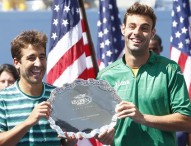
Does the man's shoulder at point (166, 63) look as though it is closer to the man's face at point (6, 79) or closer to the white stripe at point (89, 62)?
the white stripe at point (89, 62)

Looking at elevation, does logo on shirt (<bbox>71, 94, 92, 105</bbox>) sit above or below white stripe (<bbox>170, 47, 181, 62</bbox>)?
above

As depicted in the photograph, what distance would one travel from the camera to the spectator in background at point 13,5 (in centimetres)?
1414

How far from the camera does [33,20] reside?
41.9 feet

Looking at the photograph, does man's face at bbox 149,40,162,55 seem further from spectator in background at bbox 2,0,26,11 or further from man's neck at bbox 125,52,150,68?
spectator in background at bbox 2,0,26,11

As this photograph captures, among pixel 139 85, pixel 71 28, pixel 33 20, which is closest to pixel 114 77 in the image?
pixel 139 85

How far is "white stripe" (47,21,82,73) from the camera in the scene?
22.7 ft

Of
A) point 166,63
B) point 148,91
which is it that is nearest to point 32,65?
point 148,91

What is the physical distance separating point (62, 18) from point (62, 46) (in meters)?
0.25

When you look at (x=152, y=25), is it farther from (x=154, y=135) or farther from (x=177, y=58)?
(x=177, y=58)

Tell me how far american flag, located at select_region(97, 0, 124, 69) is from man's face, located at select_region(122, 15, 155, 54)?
3.39 metres

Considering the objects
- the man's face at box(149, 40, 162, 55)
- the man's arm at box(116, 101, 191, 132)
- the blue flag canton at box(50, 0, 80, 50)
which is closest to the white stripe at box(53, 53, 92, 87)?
the blue flag canton at box(50, 0, 80, 50)

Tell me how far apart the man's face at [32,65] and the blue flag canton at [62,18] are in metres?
1.85

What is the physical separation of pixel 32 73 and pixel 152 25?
0.89 m

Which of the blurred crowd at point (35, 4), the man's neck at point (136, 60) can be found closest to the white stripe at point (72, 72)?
the man's neck at point (136, 60)
